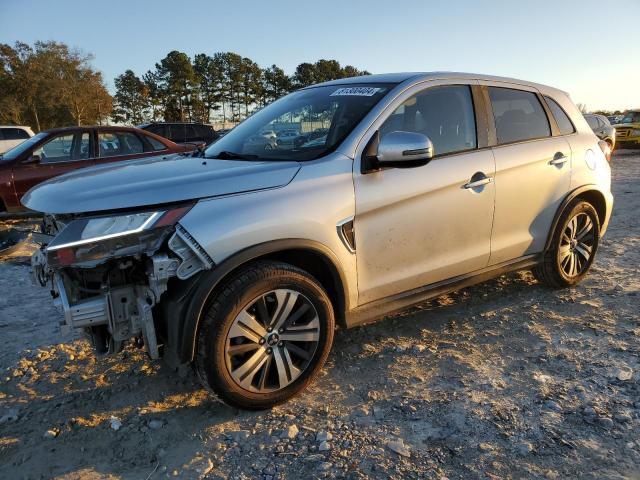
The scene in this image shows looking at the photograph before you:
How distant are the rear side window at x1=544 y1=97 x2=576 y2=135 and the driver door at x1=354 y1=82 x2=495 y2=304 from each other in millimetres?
1094

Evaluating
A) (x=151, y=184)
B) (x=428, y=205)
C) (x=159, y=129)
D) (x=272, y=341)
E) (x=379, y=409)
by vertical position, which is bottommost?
(x=379, y=409)

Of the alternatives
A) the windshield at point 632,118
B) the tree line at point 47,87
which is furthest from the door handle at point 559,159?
the tree line at point 47,87

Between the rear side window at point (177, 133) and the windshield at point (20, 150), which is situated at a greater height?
the rear side window at point (177, 133)

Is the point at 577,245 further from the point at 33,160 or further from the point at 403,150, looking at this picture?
the point at 33,160

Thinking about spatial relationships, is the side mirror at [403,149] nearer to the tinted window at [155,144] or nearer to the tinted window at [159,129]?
the tinted window at [155,144]

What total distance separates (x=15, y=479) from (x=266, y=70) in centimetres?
7178

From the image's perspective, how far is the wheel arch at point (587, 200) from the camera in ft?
13.2

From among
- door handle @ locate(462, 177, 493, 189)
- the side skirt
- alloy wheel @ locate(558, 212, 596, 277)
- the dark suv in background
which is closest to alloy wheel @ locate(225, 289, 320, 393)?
the side skirt

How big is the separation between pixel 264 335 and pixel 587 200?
131 inches

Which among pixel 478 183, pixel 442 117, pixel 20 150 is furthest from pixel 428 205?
pixel 20 150

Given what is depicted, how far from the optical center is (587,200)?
4.34m

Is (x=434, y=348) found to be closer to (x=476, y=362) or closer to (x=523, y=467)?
(x=476, y=362)

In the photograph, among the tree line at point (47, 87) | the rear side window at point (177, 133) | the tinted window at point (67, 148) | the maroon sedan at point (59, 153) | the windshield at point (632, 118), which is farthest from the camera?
the tree line at point (47, 87)

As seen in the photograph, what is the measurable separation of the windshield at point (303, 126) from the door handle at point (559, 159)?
65.6 inches
